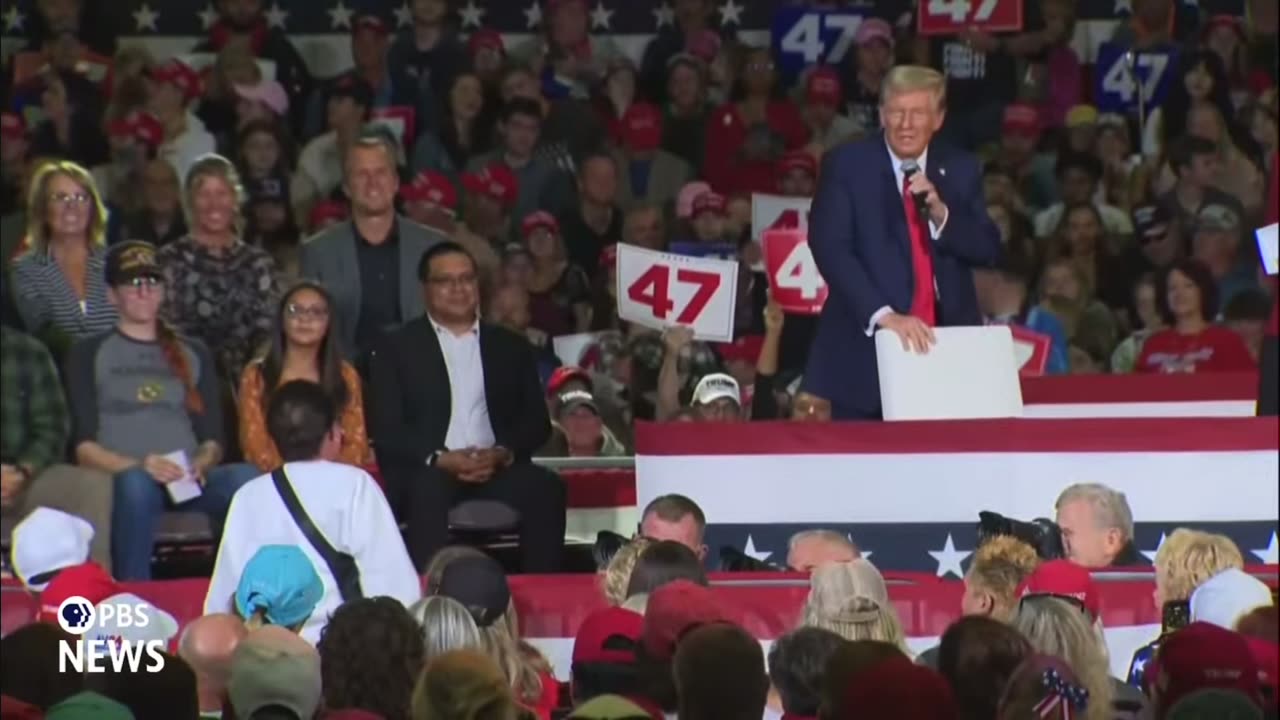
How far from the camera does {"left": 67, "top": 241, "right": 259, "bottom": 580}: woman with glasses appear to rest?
11.2m

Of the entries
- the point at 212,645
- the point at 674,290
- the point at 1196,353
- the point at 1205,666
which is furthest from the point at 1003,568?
the point at 1196,353

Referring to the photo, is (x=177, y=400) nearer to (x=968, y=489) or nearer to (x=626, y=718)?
(x=968, y=489)

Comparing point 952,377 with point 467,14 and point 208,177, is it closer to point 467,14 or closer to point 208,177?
point 208,177

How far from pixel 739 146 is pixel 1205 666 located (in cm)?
904

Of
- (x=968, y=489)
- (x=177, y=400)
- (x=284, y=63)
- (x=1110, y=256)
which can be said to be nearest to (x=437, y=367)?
(x=177, y=400)

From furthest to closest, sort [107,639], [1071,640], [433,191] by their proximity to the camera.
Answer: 1. [433,191]
2. [107,639]
3. [1071,640]

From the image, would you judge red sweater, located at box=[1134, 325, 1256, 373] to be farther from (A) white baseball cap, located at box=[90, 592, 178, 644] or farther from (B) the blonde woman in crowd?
(B) the blonde woman in crowd

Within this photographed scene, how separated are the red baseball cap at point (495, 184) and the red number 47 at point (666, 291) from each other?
9.84 ft

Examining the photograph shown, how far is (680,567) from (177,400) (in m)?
3.44

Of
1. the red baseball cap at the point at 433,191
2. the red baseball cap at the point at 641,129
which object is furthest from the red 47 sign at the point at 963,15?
the red baseball cap at the point at 433,191

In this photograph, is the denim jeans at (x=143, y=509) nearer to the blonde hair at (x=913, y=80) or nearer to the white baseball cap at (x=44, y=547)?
the white baseball cap at (x=44, y=547)

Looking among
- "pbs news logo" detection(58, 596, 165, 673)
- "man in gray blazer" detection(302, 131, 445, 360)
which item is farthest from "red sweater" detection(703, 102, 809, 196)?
"pbs news logo" detection(58, 596, 165, 673)

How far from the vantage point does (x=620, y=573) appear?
867 centimetres

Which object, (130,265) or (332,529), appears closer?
(332,529)
